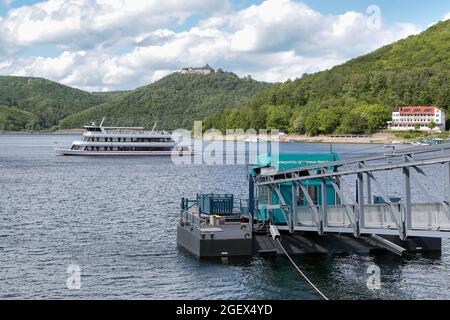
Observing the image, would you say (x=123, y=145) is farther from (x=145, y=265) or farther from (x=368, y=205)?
(x=368, y=205)

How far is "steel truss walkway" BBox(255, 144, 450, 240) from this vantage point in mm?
29938

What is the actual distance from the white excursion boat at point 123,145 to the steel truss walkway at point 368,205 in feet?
A: 431

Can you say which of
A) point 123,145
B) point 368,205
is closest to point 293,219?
point 368,205

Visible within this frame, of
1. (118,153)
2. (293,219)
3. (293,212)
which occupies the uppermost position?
(118,153)

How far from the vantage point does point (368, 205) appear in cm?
3522

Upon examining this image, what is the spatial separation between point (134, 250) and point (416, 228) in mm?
20472

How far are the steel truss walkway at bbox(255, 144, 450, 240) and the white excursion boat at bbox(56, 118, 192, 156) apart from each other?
131506 millimetres

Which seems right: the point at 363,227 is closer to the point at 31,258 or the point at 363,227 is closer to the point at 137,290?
the point at 137,290

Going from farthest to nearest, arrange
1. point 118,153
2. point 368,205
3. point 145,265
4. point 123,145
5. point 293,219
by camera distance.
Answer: point 123,145
point 118,153
point 145,265
point 293,219
point 368,205

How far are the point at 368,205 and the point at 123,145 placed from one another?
→ 461 ft

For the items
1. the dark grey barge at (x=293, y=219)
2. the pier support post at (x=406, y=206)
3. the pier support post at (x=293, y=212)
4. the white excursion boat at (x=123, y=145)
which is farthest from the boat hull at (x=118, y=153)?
the pier support post at (x=406, y=206)

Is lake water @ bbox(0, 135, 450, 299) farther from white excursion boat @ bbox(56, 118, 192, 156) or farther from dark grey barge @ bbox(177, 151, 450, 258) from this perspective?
white excursion boat @ bbox(56, 118, 192, 156)

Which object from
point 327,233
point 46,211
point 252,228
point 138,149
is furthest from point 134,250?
point 138,149

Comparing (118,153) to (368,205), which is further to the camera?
(118,153)
